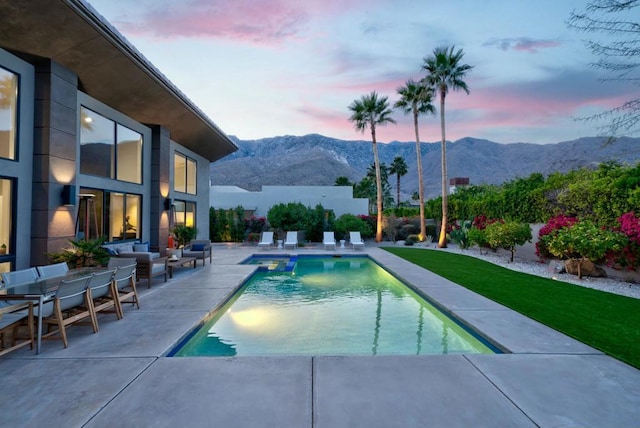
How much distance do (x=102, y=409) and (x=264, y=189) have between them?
70.5 ft

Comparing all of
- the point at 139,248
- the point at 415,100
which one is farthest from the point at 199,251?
the point at 415,100

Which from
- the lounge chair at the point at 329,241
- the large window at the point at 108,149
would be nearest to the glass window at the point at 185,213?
the large window at the point at 108,149

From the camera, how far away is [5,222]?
20.2ft

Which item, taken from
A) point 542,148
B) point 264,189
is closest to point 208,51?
point 264,189

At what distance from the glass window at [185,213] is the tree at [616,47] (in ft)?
45.1

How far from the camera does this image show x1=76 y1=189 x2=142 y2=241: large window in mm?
8148

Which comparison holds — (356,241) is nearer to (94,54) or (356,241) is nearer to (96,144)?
(96,144)

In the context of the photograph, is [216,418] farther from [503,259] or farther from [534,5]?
[534,5]

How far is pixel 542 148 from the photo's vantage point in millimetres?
82625

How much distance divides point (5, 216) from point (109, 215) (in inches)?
127

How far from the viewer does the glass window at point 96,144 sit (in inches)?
326

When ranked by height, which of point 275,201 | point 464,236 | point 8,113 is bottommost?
point 464,236

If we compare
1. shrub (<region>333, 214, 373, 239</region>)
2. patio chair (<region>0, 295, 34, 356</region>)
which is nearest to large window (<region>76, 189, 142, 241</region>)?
patio chair (<region>0, 295, 34, 356</region>)

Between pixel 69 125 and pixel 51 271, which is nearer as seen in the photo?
pixel 51 271
